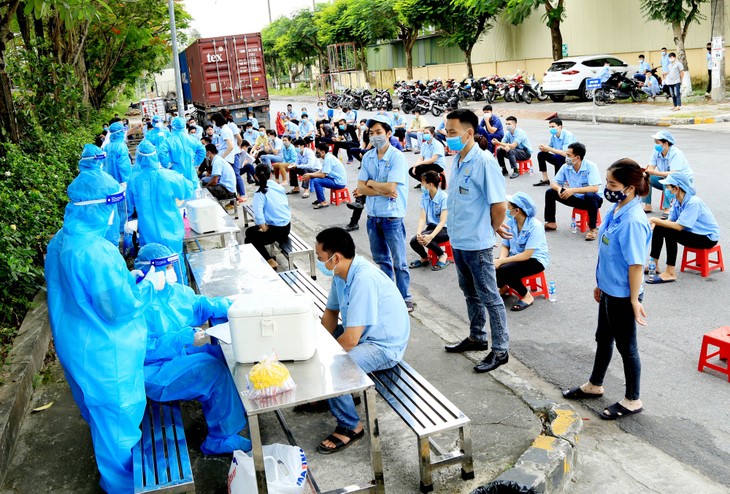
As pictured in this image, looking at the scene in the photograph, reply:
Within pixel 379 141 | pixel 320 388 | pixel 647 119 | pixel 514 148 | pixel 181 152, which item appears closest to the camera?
pixel 320 388

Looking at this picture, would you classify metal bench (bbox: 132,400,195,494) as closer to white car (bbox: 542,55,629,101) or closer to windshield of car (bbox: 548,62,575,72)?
white car (bbox: 542,55,629,101)

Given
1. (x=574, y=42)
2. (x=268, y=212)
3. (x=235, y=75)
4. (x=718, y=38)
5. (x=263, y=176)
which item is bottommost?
(x=268, y=212)

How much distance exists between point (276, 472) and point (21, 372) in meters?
2.64

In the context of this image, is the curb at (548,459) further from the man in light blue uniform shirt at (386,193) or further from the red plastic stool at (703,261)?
the red plastic stool at (703,261)

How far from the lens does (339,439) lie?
4355 mm

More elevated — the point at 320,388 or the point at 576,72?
the point at 576,72

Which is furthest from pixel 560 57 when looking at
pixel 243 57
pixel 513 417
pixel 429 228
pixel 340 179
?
pixel 513 417

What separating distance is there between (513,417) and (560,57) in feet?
80.6

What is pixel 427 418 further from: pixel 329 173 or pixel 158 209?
pixel 329 173

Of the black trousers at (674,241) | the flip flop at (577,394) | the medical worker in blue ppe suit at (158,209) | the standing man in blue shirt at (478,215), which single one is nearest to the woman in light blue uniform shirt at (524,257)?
the black trousers at (674,241)

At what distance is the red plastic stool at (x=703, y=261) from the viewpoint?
6.94 meters

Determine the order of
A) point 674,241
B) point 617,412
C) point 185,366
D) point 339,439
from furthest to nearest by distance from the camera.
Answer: point 674,241
point 617,412
point 339,439
point 185,366

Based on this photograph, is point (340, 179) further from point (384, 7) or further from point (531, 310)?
point (384, 7)

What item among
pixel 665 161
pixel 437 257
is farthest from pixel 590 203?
pixel 437 257
